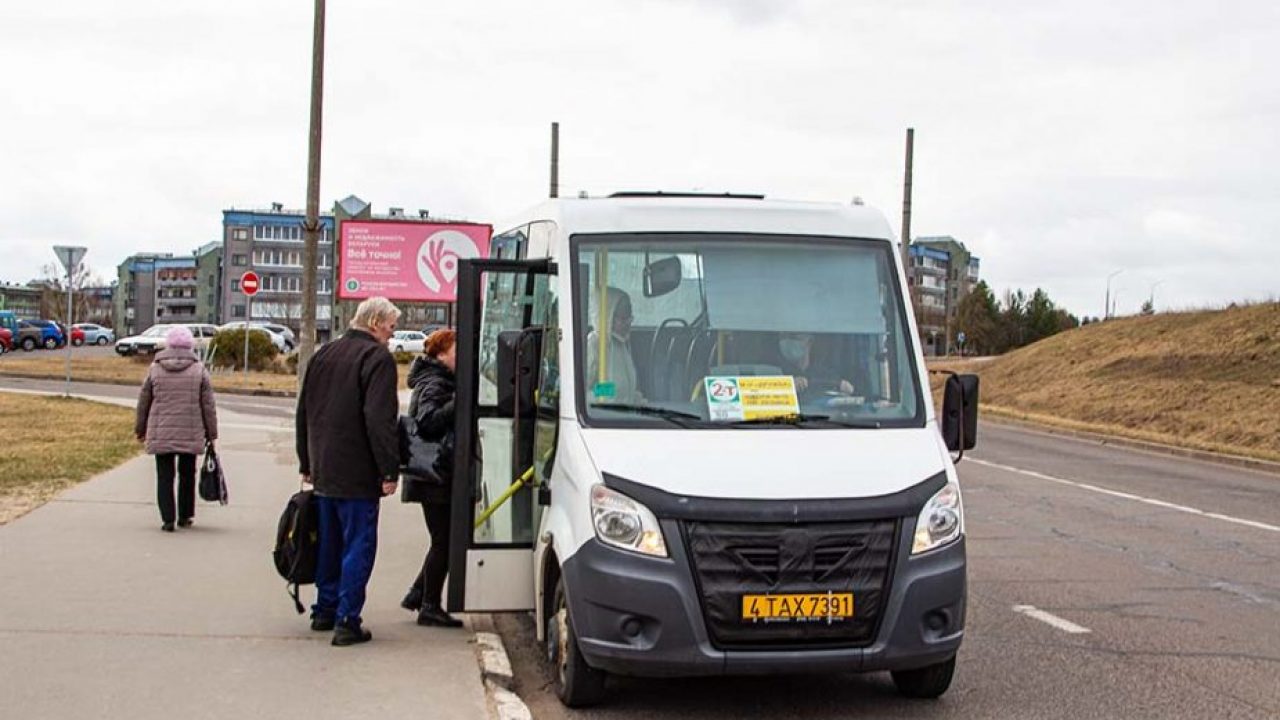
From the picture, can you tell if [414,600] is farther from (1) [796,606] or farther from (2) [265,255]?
(2) [265,255]

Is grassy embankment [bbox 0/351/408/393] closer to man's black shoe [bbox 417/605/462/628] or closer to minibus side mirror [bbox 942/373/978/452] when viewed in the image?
man's black shoe [bbox 417/605/462/628]

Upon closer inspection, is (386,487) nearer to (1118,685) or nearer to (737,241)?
(737,241)

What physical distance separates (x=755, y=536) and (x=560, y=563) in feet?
3.16

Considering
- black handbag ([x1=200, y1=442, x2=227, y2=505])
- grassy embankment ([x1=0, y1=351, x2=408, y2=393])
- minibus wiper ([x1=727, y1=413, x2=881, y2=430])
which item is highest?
minibus wiper ([x1=727, y1=413, x2=881, y2=430])

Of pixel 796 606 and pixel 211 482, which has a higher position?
pixel 796 606

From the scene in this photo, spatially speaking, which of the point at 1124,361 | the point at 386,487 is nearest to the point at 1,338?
the point at 1124,361

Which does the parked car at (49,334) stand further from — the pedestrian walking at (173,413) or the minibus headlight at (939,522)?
the minibus headlight at (939,522)

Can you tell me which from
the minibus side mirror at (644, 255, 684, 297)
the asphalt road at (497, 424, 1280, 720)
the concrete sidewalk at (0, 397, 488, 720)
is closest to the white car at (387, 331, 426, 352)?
the asphalt road at (497, 424, 1280, 720)

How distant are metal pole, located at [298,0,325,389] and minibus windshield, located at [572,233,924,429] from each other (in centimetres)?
1316

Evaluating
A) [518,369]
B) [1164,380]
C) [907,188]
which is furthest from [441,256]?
[518,369]

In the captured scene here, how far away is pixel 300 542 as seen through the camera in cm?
752

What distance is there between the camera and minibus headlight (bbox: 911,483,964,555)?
6023 millimetres

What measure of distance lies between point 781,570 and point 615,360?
1401mm

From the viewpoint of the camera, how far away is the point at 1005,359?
48156 mm
